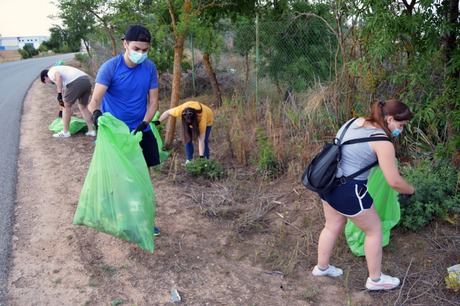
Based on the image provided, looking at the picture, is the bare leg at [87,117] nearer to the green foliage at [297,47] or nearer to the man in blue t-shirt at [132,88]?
the man in blue t-shirt at [132,88]

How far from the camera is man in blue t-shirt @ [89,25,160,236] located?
3229 mm

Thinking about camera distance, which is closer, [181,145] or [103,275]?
[103,275]

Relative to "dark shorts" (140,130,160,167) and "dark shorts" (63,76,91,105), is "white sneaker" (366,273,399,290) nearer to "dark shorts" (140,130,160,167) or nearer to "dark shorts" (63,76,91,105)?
"dark shorts" (140,130,160,167)

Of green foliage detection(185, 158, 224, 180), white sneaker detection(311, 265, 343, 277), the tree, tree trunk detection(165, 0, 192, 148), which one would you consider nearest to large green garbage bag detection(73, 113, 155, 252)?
white sneaker detection(311, 265, 343, 277)

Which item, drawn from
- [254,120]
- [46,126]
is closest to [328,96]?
[254,120]

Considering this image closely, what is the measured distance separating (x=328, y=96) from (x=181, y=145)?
2291 millimetres

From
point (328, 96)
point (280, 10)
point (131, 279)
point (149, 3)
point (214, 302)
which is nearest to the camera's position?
point (214, 302)

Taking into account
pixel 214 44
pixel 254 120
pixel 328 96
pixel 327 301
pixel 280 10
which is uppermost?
pixel 280 10

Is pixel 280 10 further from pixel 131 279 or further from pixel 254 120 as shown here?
pixel 131 279

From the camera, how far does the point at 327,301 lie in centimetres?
276

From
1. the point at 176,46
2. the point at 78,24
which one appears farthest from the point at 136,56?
the point at 78,24

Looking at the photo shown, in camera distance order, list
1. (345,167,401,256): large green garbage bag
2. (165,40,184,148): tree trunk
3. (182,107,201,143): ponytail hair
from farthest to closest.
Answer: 1. (165,40,184,148): tree trunk
2. (182,107,201,143): ponytail hair
3. (345,167,401,256): large green garbage bag

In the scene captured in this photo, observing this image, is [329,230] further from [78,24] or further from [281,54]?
[78,24]

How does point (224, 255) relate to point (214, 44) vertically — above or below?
below
